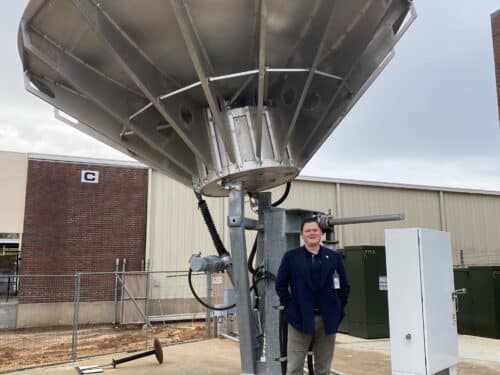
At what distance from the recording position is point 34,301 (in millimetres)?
15773

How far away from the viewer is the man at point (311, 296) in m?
4.28

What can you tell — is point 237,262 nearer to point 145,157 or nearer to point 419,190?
point 145,157

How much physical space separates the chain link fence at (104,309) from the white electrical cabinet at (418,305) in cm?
851

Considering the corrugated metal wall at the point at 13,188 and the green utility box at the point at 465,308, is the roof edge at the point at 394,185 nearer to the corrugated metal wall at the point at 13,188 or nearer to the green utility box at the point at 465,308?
the green utility box at the point at 465,308

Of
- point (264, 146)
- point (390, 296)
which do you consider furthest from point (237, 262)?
point (390, 296)

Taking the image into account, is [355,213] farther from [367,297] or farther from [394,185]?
[367,297]

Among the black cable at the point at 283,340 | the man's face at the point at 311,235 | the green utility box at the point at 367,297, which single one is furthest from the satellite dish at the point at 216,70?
the green utility box at the point at 367,297

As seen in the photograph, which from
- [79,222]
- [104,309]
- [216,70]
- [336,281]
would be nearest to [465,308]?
[336,281]

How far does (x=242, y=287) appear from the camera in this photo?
5.24m

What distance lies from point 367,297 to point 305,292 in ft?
26.4

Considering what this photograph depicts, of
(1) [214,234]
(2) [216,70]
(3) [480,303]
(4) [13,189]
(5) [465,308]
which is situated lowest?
(5) [465,308]

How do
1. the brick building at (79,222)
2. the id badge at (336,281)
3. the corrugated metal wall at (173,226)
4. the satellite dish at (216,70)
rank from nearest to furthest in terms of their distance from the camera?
the id badge at (336,281) → the satellite dish at (216,70) → the brick building at (79,222) → the corrugated metal wall at (173,226)

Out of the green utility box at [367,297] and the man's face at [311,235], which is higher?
the man's face at [311,235]

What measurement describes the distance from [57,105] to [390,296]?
4701 mm
